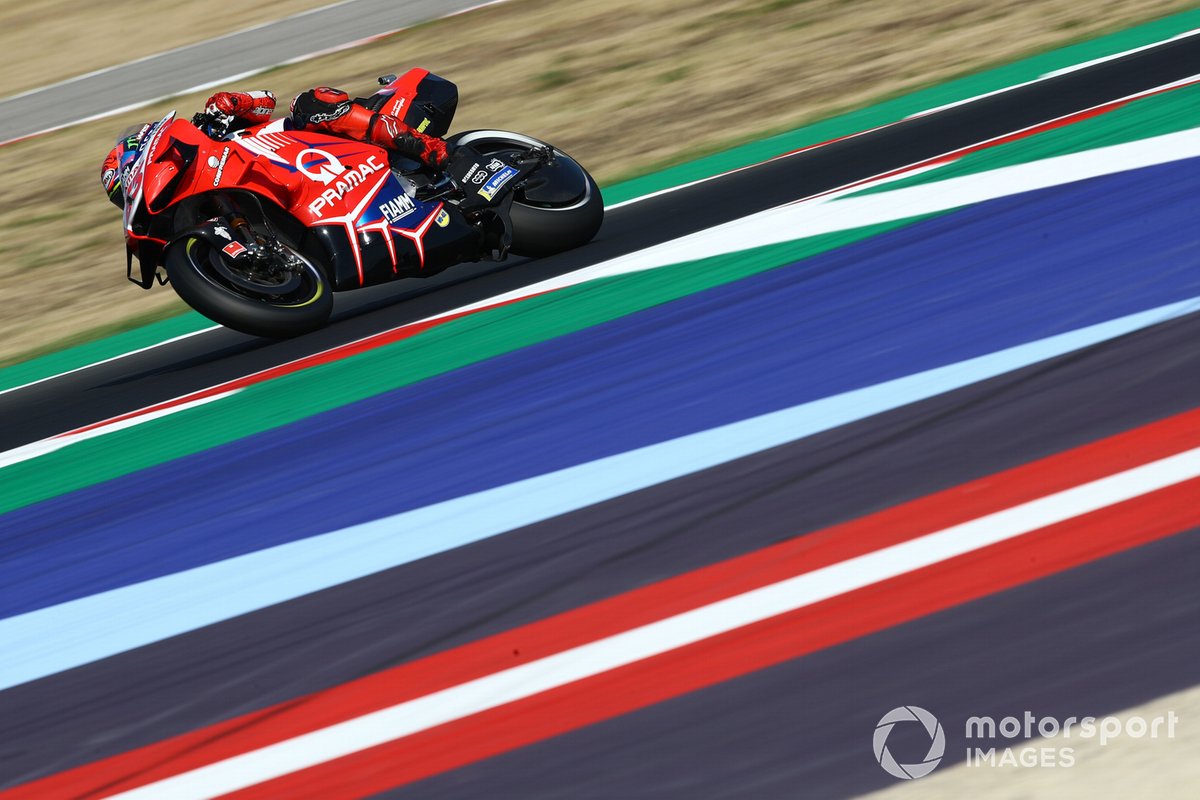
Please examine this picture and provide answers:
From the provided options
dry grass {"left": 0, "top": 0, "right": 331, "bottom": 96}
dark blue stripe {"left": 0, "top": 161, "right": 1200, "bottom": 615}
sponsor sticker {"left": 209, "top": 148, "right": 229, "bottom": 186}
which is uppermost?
sponsor sticker {"left": 209, "top": 148, "right": 229, "bottom": 186}

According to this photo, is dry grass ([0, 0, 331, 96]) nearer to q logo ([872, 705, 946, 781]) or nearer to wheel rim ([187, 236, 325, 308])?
wheel rim ([187, 236, 325, 308])

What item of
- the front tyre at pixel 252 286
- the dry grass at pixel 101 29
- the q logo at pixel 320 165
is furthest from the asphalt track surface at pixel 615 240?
the dry grass at pixel 101 29

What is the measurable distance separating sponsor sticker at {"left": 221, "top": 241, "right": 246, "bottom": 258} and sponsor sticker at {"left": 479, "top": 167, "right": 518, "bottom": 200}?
4.14 ft

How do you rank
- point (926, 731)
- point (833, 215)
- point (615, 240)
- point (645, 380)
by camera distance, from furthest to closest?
point (615, 240), point (833, 215), point (645, 380), point (926, 731)

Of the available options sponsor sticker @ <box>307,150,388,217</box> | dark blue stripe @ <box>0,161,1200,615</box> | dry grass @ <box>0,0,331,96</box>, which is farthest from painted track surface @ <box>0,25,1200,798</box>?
dry grass @ <box>0,0,331,96</box>

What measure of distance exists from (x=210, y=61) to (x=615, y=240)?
1081 cm

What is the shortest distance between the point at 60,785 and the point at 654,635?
4.81ft

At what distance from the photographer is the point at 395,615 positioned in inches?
163

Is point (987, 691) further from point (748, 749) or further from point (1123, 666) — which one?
point (748, 749)

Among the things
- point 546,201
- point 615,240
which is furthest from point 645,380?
point 615,240

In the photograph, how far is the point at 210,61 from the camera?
17625 mm

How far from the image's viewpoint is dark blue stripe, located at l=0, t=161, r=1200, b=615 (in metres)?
5.21

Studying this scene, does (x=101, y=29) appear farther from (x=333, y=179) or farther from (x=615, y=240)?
(x=333, y=179)

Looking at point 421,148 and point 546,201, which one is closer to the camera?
point 421,148
